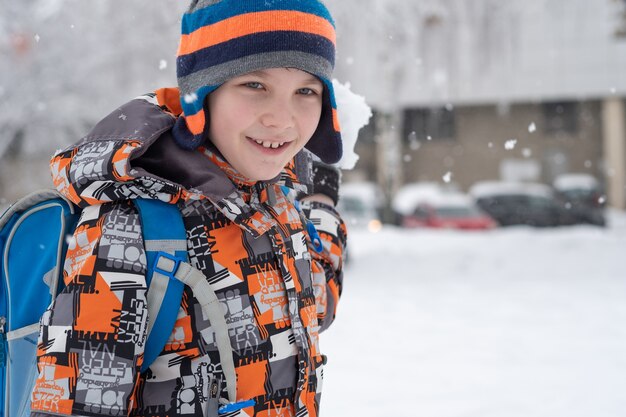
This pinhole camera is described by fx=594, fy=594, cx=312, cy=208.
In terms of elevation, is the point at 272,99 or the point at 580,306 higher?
the point at 272,99

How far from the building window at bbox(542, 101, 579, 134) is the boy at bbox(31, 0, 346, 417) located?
80.1ft

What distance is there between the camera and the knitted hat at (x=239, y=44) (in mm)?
1253

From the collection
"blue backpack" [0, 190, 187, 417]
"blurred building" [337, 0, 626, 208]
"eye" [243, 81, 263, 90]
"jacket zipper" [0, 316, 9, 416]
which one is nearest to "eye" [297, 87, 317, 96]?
"eye" [243, 81, 263, 90]

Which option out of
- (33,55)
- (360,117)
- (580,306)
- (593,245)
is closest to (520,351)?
(580,306)

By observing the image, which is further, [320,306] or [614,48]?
[614,48]

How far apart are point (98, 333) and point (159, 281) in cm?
15

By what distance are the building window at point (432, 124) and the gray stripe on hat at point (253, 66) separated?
2294cm

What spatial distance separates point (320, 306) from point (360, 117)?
63 centimetres

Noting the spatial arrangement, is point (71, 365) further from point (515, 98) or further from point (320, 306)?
point (515, 98)

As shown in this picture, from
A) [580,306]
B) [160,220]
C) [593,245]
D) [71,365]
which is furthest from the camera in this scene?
[593,245]

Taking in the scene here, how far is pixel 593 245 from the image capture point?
903cm

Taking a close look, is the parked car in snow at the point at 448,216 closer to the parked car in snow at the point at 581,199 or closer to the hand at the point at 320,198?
the parked car in snow at the point at 581,199

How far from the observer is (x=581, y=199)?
18.8 m

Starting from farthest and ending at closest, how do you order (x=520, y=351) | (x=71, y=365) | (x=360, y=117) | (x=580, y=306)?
(x=580, y=306) < (x=520, y=351) < (x=360, y=117) < (x=71, y=365)
